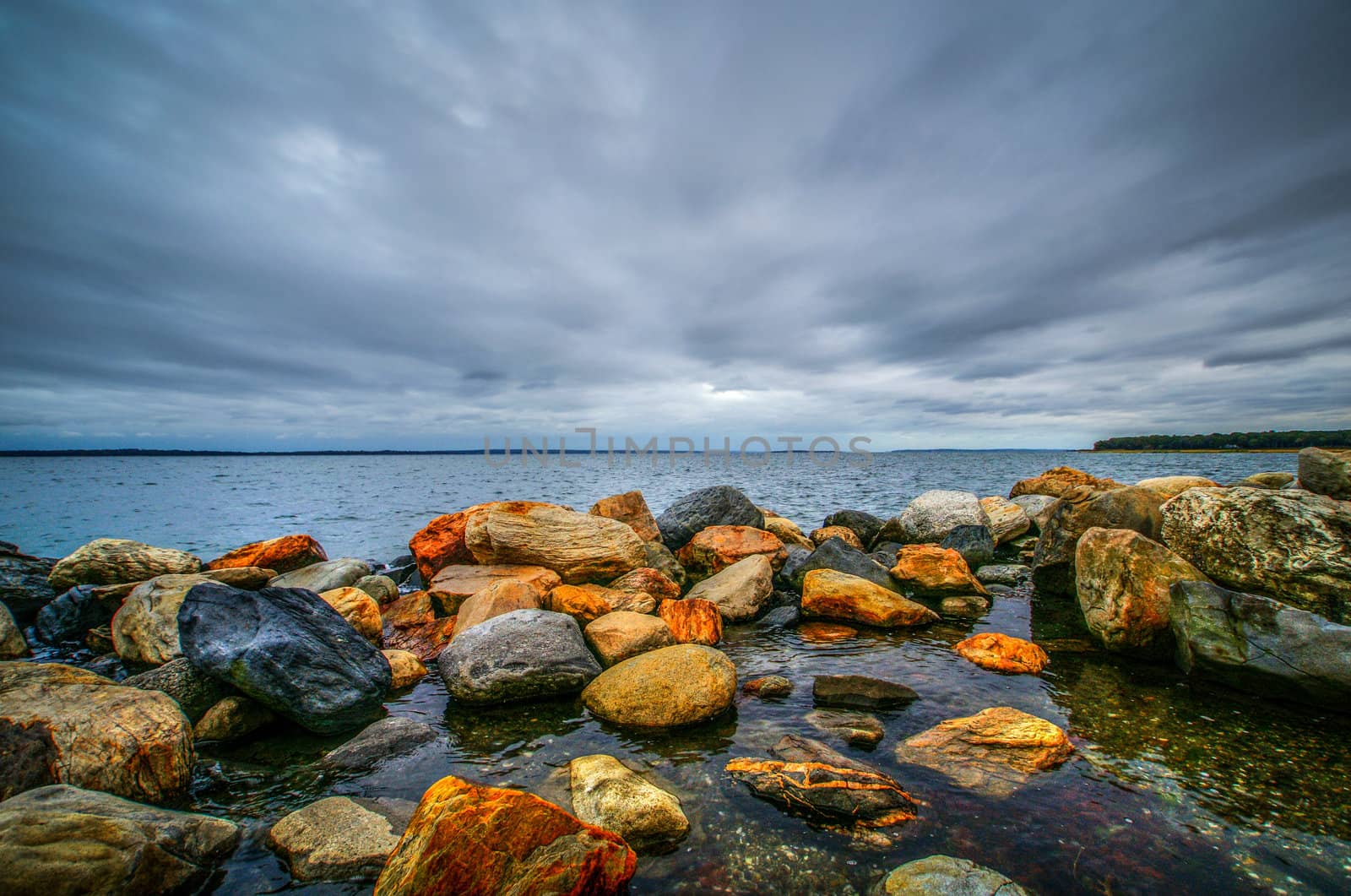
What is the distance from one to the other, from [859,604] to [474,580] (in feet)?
24.2

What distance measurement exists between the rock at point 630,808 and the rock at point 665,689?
1.37m

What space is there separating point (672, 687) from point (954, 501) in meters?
15.0

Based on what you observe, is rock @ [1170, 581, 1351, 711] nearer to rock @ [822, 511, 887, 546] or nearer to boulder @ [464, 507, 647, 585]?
boulder @ [464, 507, 647, 585]

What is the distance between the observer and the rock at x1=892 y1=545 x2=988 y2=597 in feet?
38.8

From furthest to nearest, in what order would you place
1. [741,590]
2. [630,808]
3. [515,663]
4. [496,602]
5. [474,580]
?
[741,590], [474,580], [496,602], [515,663], [630,808]

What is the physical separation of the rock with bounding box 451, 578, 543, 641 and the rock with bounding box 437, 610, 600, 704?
4.26 feet

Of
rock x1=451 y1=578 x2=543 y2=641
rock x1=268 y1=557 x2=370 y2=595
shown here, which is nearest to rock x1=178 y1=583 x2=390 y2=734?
rock x1=451 y1=578 x2=543 y2=641

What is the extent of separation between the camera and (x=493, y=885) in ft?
10.8

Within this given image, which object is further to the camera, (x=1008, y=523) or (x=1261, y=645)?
(x=1008, y=523)

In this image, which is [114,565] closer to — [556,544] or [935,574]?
[556,544]

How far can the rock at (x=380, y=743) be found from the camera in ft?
18.0

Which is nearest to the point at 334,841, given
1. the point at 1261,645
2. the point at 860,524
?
the point at 1261,645

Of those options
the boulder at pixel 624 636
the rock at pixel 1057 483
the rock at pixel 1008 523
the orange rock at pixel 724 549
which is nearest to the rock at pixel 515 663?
the boulder at pixel 624 636

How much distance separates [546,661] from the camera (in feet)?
23.0
